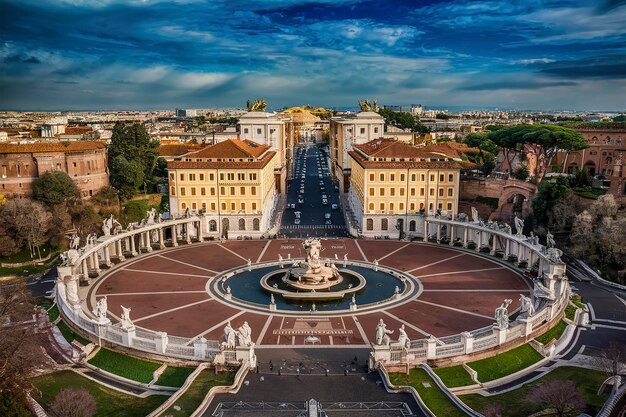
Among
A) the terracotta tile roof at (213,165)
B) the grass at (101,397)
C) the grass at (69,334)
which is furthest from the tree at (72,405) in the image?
the terracotta tile roof at (213,165)

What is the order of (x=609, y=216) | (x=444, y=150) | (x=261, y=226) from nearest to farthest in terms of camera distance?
(x=609, y=216) < (x=261, y=226) < (x=444, y=150)

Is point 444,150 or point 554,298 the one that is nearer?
point 554,298

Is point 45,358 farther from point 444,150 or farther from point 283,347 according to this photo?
point 444,150

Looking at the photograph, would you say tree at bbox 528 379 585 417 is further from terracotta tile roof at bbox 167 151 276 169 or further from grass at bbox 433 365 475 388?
terracotta tile roof at bbox 167 151 276 169

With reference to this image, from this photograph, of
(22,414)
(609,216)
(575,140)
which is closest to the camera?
(22,414)

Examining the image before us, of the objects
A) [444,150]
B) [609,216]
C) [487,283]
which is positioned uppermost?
[444,150]

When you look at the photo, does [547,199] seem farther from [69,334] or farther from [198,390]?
[69,334]

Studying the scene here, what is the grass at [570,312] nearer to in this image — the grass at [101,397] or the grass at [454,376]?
the grass at [454,376]

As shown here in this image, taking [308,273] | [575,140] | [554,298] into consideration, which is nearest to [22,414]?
[308,273]

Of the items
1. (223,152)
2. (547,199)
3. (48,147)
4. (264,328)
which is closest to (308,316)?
(264,328)
